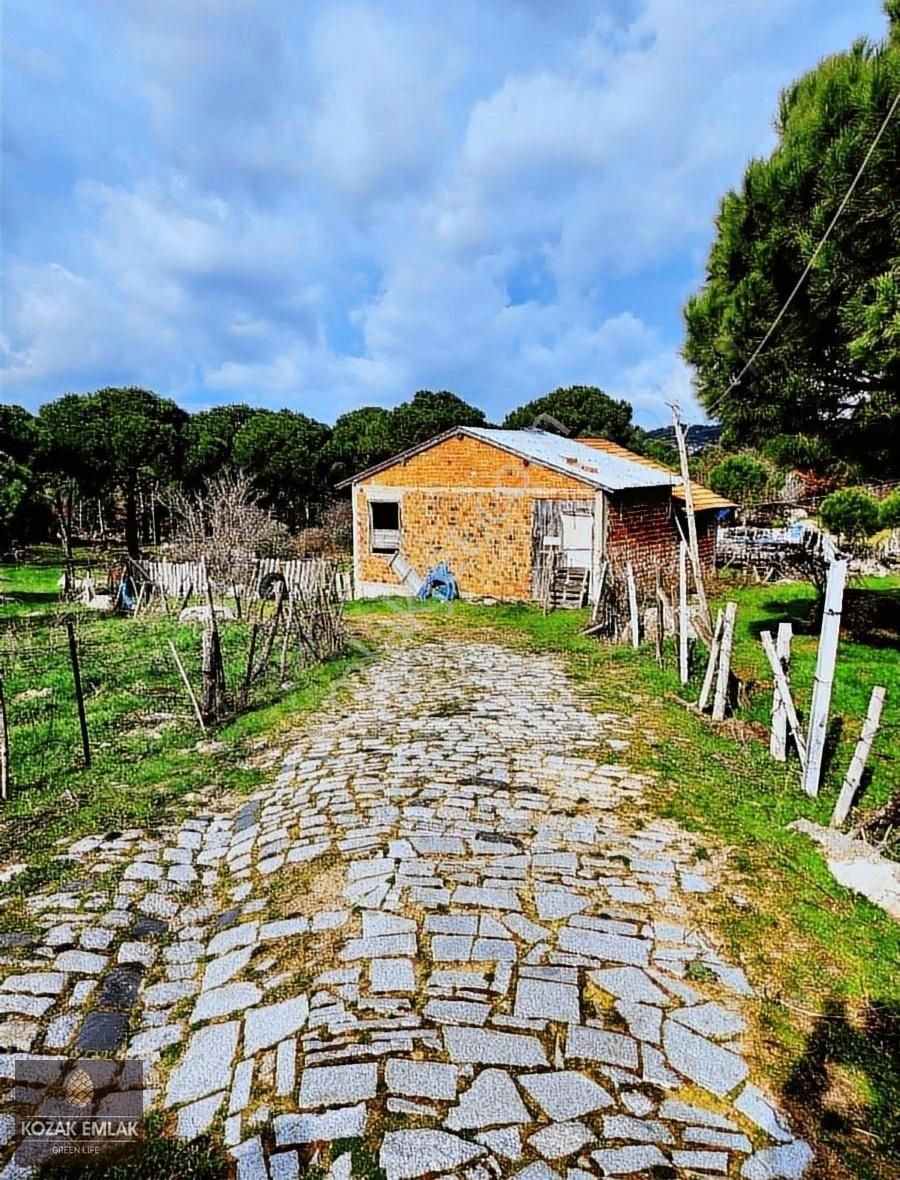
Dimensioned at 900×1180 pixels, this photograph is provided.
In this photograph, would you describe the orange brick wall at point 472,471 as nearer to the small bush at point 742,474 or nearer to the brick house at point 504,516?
the brick house at point 504,516

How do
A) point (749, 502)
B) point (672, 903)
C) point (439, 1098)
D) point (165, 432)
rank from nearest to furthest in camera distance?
1. point (439, 1098)
2. point (672, 903)
3. point (749, 502)
4. point (165, 432)

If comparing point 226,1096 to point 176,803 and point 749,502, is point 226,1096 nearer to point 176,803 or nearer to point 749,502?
point 176,803

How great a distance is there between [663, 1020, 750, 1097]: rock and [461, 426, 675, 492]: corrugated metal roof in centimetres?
1282

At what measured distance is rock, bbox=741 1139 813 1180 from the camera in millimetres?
2551

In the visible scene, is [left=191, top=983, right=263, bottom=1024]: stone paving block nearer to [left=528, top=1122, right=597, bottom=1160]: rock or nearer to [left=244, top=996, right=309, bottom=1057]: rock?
[left=244, top=996, right=309, bottom=1057]: rock

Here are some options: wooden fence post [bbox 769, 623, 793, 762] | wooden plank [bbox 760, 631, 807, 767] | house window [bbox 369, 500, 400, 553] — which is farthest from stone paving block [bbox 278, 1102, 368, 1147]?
house window [bbox 369, 500, 400, 553]

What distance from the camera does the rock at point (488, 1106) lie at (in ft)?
8.96

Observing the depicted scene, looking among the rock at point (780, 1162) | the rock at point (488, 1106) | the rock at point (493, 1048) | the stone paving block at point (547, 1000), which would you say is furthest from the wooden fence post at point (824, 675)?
the rock at point (488, 1106)

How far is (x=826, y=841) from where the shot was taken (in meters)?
4.95

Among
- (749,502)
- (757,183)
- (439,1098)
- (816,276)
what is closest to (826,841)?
(439,1098)

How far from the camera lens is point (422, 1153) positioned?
260cm

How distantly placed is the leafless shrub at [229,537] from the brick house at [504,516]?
3393 mm

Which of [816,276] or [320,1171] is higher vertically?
[816,276]

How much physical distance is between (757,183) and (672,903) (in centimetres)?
798
